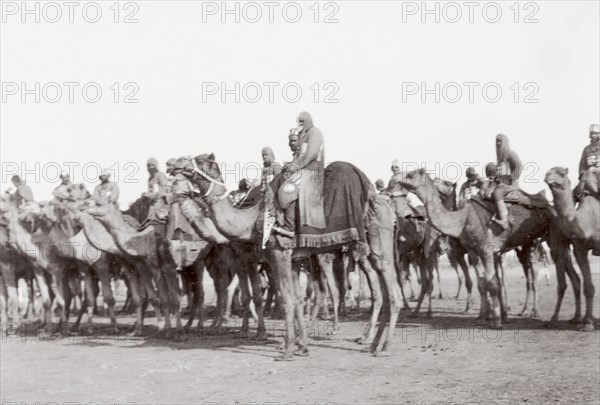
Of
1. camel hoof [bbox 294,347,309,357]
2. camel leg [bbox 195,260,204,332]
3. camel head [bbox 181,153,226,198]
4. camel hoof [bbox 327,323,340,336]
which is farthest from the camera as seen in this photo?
camel leg [bbox 195,260,204,332]

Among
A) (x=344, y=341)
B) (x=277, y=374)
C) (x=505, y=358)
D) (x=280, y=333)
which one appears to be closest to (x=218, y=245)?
(x=280, y=333)

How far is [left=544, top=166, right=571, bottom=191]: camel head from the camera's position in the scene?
1314 centimetres

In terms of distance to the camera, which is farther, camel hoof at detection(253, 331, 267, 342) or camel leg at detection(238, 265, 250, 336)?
camel leg at detection(238, 265, 250, 336)

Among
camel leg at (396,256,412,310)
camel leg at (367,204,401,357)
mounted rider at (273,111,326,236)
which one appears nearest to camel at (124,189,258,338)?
mounted rider at (273,111,326,236)

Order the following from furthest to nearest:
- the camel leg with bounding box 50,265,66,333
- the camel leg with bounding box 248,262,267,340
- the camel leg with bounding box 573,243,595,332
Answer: the camel leg with bounding box 50,265,66,333, the camel leg with bounding box 248,262,267,340, the camel leg with bounding box 573,243,595,332

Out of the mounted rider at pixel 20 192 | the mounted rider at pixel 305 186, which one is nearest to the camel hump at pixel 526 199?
the mounted rider at pixel 305 186

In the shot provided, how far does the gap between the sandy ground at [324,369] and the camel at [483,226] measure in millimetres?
1357

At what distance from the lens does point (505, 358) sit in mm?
11055

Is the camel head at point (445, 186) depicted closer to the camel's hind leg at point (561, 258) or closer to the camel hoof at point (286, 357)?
the camel's hind leg at point (561, 258)

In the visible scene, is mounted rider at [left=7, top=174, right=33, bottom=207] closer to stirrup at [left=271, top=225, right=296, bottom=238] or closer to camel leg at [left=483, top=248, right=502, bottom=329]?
stirrup at [left=271, top=225, right=296, bottom=238]

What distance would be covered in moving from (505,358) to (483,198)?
4637 millimetres

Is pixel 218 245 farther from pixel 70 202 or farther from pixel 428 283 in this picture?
pixel 428 283

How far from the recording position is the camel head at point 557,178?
13.1 metres

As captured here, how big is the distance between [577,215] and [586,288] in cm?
144
